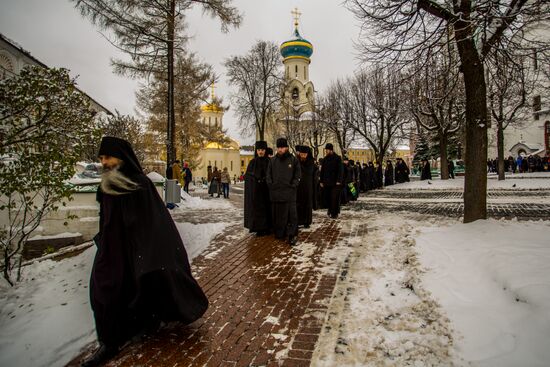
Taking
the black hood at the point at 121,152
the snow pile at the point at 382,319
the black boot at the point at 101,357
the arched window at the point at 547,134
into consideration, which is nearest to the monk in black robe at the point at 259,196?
the snow pile at the point at 382,319

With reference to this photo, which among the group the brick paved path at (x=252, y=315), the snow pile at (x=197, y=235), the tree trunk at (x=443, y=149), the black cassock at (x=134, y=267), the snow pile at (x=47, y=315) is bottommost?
the snow pile at (x=47, y=315)

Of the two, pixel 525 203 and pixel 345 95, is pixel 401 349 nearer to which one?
pixel 525 203

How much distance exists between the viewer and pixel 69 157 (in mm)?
5547

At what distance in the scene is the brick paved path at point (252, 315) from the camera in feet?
9.20

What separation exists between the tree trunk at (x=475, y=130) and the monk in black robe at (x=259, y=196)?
4280 mm

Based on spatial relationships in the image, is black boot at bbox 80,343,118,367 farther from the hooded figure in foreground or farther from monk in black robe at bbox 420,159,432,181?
monk in black robe at bbox 420,159,432,181

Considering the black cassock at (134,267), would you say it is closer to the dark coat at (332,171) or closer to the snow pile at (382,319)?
the snow pile at (382,319)

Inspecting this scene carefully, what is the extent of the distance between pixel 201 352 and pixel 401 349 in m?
1.69

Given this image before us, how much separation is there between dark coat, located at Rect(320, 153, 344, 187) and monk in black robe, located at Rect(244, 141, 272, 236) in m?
2.56

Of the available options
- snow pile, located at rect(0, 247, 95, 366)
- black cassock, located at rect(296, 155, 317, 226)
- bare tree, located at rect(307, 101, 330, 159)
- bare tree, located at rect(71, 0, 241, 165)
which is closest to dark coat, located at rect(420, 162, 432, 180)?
bare tree, located at rect(307, 101, 330, 159)

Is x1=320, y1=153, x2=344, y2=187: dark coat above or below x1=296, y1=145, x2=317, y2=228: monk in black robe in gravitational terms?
above

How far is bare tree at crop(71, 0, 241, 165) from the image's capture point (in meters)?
10.8

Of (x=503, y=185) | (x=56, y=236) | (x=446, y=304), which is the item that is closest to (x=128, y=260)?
(x=446, y=304)

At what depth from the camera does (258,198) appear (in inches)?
293
